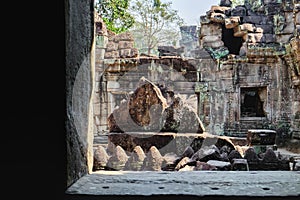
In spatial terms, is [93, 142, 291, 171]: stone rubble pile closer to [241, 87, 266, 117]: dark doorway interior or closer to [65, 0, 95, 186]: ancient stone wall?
[65, 0, 95, 186]: ancient stone wall

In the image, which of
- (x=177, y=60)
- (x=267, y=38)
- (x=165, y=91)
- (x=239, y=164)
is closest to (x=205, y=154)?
(x=239, y=164)

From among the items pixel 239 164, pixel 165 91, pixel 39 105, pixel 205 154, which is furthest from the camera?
pixel 165 91

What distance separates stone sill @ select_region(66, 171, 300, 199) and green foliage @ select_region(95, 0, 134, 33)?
41.4 feet

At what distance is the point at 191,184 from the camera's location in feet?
4.89

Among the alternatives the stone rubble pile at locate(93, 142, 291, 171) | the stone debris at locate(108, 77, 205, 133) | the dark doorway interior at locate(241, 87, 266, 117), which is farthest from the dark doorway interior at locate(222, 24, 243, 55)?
the stone rubble pile at locate(93, 142, 291, 171)

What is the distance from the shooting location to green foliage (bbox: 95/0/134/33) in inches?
547

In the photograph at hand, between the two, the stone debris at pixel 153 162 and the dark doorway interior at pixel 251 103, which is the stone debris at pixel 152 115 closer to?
the stone debris at pixel 153 162

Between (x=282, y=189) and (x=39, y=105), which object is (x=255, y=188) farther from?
(x=39, y=105)

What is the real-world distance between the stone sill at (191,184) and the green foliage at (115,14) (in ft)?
41.4

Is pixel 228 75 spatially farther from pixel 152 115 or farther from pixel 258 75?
pixel 152 115

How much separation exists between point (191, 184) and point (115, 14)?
13.5m

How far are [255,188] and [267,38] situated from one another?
37.6 feet

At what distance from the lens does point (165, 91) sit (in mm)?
10156

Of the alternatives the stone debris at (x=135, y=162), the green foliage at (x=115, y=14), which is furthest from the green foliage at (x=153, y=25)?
the stone debris at (x=135, y=162)
